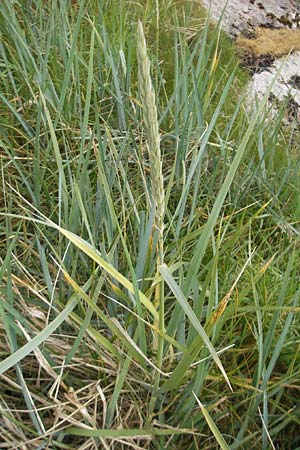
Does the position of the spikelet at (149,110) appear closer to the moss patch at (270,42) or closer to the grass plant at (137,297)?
the grass plant at (137,297)

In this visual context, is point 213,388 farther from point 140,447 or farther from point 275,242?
point 275,242

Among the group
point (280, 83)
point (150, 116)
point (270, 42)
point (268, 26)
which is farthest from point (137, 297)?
point (268, 26)

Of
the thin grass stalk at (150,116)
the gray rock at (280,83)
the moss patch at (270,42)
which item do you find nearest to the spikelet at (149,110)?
the thin grass stalk at (150,116)

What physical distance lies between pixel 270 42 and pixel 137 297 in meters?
1.98

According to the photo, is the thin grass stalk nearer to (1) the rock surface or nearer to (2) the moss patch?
(1) the rock surface

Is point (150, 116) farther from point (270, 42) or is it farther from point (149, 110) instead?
point (270, 42)

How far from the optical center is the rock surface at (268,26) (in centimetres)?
249

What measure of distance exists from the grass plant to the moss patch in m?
0.98

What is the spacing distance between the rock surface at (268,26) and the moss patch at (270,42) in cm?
2

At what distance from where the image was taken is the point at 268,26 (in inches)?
111

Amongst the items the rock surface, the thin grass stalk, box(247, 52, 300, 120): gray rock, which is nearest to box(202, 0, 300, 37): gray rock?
the rock surface

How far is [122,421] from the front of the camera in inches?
46.0

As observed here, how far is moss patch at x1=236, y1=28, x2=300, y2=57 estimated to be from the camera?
8.65ft

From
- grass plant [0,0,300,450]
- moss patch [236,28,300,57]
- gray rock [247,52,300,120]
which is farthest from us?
moss patch [236,28,300,57]
